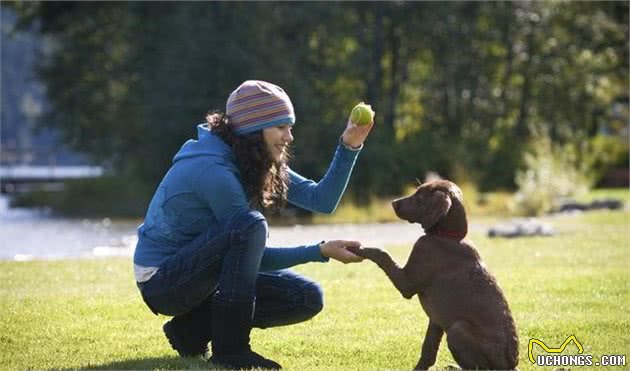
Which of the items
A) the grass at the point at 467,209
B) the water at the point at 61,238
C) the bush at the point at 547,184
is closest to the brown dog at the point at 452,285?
the water at the point at 61,238

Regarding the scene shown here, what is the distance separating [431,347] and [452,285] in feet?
1.21

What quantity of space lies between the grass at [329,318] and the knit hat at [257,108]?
1309mm

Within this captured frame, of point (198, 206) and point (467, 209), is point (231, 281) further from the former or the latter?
point (467, 209)

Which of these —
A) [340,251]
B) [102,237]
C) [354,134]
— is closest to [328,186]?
[354,134]

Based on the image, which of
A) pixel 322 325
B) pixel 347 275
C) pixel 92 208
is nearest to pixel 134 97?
pixel 92 208

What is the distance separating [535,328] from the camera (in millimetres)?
6805

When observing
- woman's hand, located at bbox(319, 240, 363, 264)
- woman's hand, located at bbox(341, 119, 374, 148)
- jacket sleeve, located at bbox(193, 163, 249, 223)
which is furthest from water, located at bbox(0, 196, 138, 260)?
woman's hand, located at bbox(319, 240, 363, 264)

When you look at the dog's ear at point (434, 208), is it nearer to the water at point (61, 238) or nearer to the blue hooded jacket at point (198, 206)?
the blue hooded jacket at point (198, 206)

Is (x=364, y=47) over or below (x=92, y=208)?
over

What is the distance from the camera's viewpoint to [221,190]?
18.1ft

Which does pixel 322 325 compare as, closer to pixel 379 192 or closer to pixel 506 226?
pixel 506 226

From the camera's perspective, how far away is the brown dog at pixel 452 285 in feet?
16.9

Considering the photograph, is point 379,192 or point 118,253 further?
point 379,192

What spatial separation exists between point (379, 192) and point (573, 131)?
8.01 meters
